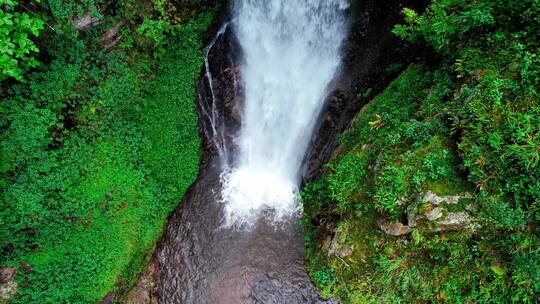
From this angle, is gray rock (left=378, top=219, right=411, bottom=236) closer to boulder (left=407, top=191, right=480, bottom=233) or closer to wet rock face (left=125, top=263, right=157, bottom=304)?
boulder (left=407, top=191, right=480, bottom=233)

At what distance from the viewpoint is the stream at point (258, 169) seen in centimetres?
817

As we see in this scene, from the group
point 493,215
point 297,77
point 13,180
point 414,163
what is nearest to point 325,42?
point 297,77

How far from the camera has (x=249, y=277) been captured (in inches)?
326

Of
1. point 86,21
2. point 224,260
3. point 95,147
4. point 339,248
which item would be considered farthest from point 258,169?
point 86,21

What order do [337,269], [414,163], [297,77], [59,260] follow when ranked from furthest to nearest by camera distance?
[297,77] → [59,260] → [337,269] → [414,163]

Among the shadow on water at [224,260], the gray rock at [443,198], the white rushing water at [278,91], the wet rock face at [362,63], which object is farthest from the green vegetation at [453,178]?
the white rushing water at [278,91]

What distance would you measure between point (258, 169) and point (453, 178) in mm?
5970

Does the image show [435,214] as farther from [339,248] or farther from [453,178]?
[339,248]

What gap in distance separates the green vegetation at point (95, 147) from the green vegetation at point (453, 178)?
18.1ft

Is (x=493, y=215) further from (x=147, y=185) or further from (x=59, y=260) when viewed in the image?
(x=59, y=260)

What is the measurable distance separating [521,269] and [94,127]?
9.80 m

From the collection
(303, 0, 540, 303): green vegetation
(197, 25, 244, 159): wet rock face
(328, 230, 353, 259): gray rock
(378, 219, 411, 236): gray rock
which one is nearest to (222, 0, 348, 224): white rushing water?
(197, 25, 244, 159): wet rock face

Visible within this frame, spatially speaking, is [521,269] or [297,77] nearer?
[521,269]

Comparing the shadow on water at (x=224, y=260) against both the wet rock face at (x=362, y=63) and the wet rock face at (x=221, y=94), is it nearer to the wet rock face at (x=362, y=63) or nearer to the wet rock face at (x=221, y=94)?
the wet rock face at (x=221, y=94)
